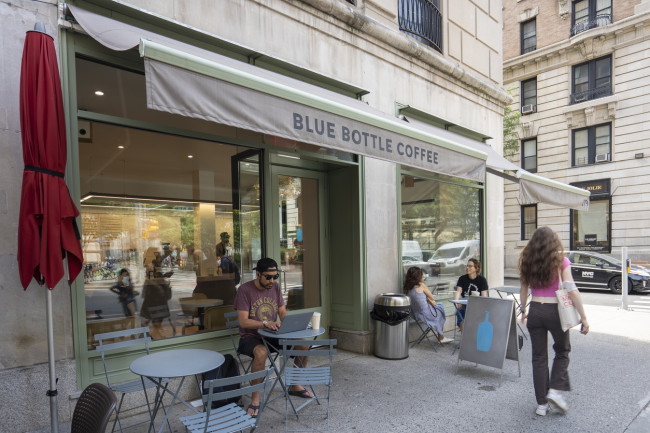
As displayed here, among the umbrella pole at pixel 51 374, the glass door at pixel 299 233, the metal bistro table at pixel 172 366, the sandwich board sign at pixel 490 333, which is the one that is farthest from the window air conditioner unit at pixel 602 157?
the umbrella pole at pixel 51 374

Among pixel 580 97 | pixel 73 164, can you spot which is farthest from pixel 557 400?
pixel 580 97

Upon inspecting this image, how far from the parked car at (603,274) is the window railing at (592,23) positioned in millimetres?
12282

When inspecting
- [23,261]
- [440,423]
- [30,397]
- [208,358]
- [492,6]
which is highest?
[492,6]

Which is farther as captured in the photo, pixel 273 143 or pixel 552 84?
pixel 552 84

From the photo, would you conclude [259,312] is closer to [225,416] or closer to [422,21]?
[225,416]

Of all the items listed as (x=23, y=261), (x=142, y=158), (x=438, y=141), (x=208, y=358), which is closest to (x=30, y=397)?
(x=23, y=261)

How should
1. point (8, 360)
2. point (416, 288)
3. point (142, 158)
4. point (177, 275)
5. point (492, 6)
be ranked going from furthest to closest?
point (492, 6)
point (416, 288)
point (142, 158)
point (177, 275)
point (8, 360)

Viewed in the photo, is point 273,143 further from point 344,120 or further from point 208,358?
point 208,358

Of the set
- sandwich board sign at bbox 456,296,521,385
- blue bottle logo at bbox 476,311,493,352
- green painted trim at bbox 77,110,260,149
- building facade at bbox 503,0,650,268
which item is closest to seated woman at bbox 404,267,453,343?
sandwich board sign at bbox 456,296,521,385

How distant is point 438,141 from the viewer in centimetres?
461

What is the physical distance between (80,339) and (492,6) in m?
10.3

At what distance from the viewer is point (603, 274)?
43.9 ft

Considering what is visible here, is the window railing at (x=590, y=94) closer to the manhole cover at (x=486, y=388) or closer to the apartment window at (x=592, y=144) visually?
the apartment window at (x=592, y=144)

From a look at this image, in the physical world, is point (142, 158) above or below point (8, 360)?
above
